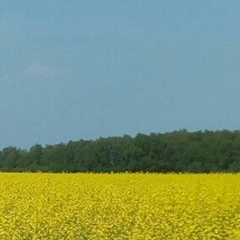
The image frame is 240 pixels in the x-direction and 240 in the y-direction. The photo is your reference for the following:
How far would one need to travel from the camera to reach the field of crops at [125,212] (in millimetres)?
10234

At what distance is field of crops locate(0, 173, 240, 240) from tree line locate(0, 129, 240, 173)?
9.79 meters

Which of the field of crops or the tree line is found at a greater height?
the tree line

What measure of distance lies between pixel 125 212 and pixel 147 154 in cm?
1417

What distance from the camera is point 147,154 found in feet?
84.2

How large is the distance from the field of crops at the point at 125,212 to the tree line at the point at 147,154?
979 centimetres

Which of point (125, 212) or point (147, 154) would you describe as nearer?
point (125, 212)

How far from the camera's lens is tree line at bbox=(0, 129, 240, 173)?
79.0 feet

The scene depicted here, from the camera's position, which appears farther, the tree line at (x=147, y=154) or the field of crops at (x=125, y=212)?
the tree line at (x=147, y=154)

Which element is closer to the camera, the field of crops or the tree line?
the field of crops

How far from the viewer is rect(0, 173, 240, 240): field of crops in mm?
10234

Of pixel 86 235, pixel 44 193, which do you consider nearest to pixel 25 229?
pixel 86 235

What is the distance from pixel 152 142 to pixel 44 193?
1130cm

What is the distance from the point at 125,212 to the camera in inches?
454

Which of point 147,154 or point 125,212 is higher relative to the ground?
point 147,154
